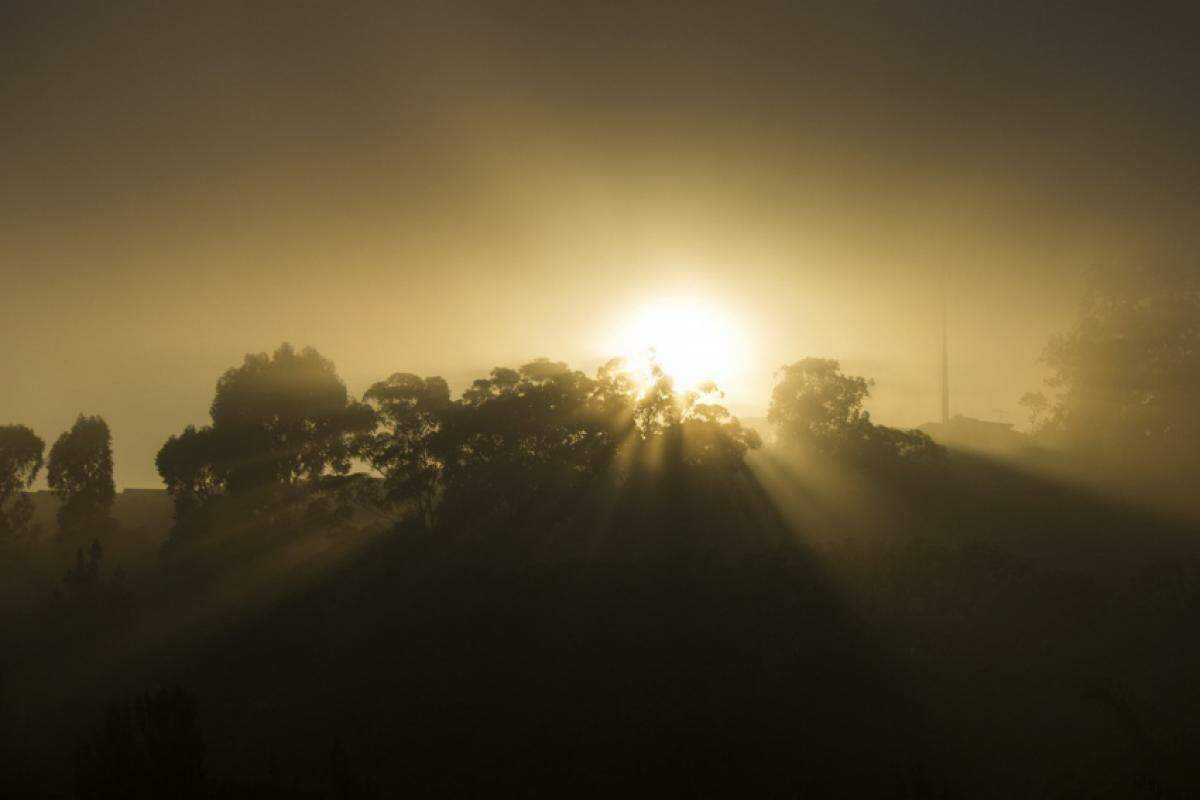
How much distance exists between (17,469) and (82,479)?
664 centimetres

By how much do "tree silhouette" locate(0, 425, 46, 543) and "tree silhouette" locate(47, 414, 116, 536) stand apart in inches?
130

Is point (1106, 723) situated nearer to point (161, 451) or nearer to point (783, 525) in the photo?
point (783, 525)

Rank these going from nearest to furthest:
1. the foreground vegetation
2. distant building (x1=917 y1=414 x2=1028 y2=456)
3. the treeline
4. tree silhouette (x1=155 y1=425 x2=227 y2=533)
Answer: the foreground vegetation
the treeline
tree silhouette (x1=155 y1=425 x2=227 y2=533)
distant building (x1=917 y1=414 x2=1028 y2=456)

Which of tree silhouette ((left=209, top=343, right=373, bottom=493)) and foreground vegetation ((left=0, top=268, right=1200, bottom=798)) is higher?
tree silhouette ((left=209, top=343, right=373, bottom=493))

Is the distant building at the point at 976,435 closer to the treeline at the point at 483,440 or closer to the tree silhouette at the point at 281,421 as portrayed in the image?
the treeline at the point at 483,440

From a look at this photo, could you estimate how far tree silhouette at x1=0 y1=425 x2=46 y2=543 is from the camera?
74125 millimetres

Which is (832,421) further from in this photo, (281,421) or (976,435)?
→ (281,421)

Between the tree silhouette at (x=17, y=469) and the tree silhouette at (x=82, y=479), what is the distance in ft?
10.8

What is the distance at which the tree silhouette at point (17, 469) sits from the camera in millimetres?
74125

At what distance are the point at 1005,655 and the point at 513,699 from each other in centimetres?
2379

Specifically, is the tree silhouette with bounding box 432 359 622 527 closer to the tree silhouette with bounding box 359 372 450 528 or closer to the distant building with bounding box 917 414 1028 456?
the tree silhouette with bounding box 359 372 450 528

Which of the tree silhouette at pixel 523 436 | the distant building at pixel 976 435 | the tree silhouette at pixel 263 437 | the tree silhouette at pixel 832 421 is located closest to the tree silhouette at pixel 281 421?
the tree silhouette at pixel 263 437

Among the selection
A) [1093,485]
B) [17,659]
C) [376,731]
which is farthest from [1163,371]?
[17,659]

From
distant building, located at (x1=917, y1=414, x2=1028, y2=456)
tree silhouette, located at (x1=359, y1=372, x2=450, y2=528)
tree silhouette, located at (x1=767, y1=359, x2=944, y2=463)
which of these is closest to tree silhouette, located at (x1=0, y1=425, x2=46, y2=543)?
tree silhouette, located at (x1=359, y1=372, x2=450, y2=528)
